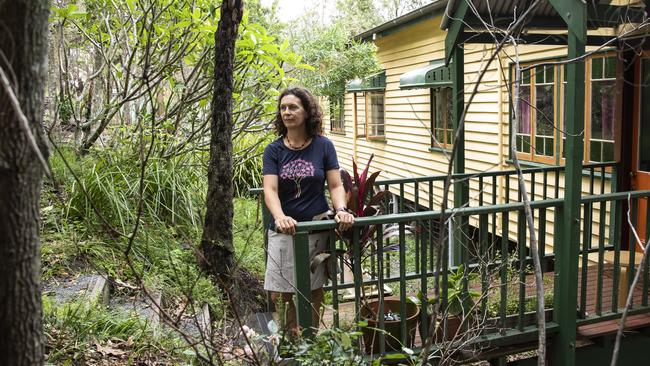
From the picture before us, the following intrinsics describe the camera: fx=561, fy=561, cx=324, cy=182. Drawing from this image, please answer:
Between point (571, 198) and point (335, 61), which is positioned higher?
point (335, 61)

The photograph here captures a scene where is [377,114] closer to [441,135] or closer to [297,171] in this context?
[441,135]

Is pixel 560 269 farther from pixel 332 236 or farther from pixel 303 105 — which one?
pixel 303 105

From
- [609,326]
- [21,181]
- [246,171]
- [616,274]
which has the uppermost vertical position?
[21,181]

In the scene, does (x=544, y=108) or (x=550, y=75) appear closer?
(x=550, y=75)

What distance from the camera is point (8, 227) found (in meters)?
1.16

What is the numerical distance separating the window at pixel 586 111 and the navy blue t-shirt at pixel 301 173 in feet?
8.83

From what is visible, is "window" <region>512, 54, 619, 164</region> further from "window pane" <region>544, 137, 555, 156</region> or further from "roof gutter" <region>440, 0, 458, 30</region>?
"roof gutter" <region>440, 0, 458, 30</region>

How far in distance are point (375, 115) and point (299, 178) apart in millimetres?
11444

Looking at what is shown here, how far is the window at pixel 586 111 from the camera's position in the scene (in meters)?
6.13

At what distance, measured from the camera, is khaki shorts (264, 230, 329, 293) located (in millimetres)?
3438

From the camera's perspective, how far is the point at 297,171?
3400 millimetres

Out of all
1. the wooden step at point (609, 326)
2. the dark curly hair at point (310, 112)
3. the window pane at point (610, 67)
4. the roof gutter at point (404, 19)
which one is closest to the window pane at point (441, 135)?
the roof gutter at point (404, 19)

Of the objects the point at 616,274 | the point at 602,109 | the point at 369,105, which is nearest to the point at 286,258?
the point at 616,274

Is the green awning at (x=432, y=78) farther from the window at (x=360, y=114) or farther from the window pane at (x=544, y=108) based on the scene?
the window at (x=360, y=114)
